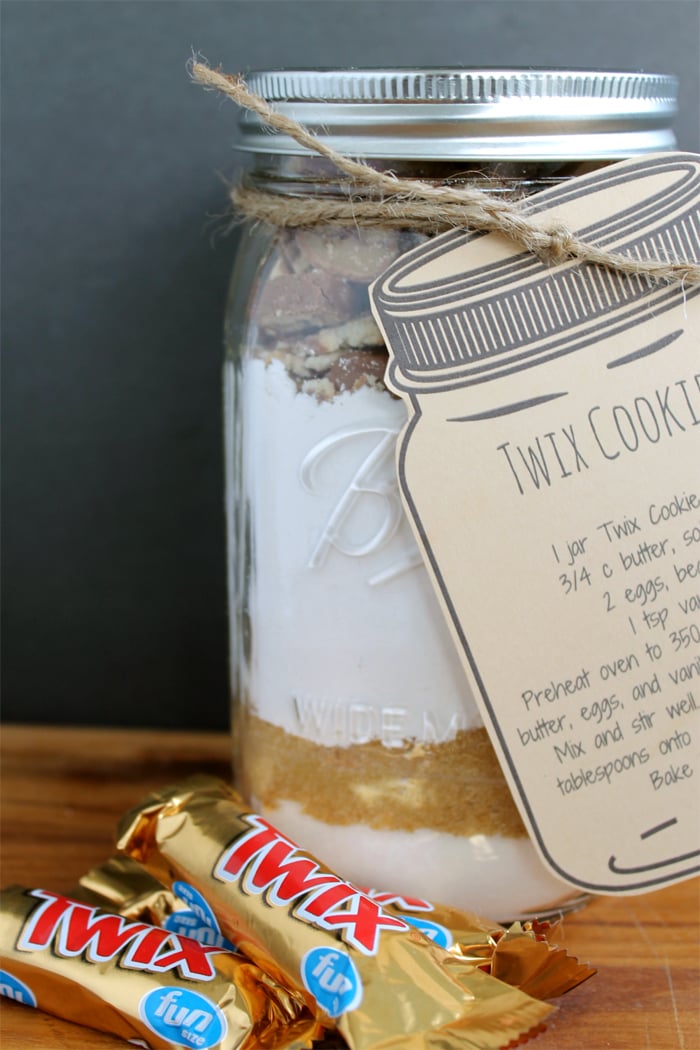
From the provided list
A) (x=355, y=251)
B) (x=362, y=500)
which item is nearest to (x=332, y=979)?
(x=362, y=500)

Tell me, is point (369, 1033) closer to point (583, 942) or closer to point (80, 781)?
point (583, 942)

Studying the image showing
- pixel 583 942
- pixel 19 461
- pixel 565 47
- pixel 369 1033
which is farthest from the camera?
pixel 19 461

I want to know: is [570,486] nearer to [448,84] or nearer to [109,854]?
[448,84]

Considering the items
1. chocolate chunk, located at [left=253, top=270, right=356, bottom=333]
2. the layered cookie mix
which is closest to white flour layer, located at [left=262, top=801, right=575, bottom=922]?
the layered cookie mix

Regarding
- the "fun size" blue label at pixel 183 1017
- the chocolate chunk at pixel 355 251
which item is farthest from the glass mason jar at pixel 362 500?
the "fun size" blue label at pixel 183 1017

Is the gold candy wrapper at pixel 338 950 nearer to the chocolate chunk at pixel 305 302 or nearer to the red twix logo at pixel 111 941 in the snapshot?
the red twix logo at pixel 111 941

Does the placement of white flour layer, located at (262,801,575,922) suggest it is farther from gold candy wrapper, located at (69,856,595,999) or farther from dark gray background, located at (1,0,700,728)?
dark gray background, located at (1,0,700,728)

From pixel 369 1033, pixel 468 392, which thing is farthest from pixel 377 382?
pixel 369 1033
